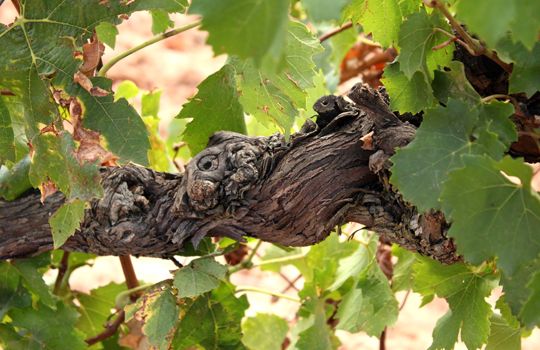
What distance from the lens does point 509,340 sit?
928mm

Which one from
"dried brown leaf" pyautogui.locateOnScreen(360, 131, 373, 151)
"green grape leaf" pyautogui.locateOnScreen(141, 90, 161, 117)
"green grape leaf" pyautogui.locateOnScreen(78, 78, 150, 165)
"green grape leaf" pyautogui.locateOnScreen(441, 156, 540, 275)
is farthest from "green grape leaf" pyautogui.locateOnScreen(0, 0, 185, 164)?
"green grape leaf" pyautogui.locateOnScreen(141, 90, 161, 117)

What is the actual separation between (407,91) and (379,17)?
0.10 meters

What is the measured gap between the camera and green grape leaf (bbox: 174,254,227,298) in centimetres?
92

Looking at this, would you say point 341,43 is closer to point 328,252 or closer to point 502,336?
point 328,252

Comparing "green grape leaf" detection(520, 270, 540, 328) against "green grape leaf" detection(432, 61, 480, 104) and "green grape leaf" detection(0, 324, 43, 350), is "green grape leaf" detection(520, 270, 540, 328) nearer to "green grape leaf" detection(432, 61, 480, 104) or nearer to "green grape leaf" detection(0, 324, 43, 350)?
"green grape leaf" detection(432, 61, 480, 104)

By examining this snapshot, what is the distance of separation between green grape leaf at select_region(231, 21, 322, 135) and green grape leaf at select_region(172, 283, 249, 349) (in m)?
0.27

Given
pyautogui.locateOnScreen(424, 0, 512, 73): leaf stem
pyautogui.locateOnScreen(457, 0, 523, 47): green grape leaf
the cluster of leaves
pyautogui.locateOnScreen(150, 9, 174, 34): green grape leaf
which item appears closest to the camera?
pyautogui.locateOnScreen(457, 0, 523, 47): green grape leaf

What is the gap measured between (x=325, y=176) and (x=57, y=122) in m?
0.27

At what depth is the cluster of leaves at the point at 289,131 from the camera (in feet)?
2.00

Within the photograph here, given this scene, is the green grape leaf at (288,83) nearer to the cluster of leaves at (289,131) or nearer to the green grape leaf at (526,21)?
the cluster of leaves at (289,131)

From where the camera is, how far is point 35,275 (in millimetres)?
1053

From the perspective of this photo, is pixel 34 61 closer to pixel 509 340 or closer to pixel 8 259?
pixel 8 259

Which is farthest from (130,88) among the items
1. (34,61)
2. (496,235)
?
(496,235)

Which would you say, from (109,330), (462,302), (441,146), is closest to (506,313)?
(462,302)
